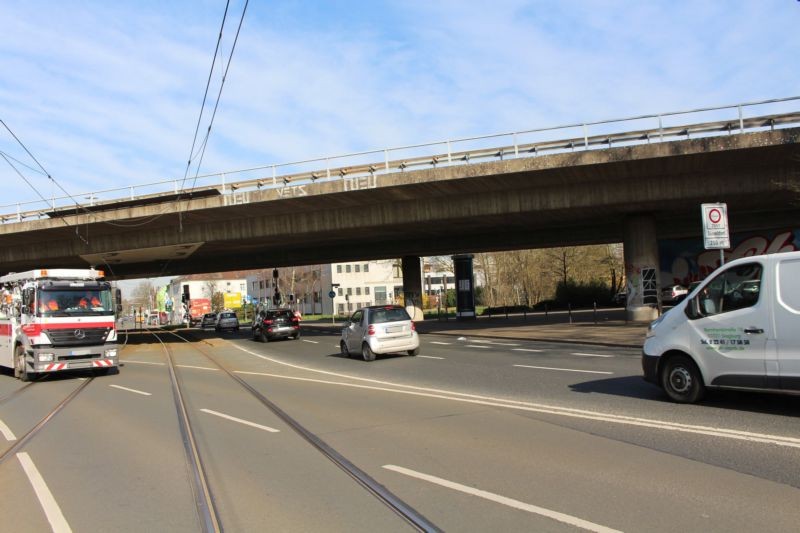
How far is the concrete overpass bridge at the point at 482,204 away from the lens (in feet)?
77.8

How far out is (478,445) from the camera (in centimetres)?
722

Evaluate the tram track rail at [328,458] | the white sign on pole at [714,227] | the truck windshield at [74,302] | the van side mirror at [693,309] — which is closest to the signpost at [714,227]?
the white sign on pole at [714,227]

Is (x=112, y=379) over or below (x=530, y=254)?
below

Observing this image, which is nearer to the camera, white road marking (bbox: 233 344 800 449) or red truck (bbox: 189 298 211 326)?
white road marking (bbox: 233 344 800 449)

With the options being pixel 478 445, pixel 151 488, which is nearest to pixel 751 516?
pixel 478 445

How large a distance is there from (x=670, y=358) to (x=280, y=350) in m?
18.8

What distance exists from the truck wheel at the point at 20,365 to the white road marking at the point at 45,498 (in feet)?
36.3

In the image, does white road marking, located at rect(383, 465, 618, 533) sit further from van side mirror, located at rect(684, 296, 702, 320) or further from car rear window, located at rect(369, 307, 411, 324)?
car rear window, located at rect(369, 307, 411, 324)

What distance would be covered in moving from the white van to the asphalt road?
0.45 m

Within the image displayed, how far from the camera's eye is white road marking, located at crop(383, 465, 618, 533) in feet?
14.9

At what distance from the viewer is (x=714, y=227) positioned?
13656 millimetres

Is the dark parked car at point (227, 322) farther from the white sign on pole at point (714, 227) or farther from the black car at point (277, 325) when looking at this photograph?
the white sign on pole at point (714, 227)

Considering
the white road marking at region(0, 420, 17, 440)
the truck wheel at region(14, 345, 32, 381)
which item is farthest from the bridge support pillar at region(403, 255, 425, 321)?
the white road marking at region(0, 420, 17, 440)

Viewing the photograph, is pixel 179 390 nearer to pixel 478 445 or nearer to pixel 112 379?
pixel 112 379
